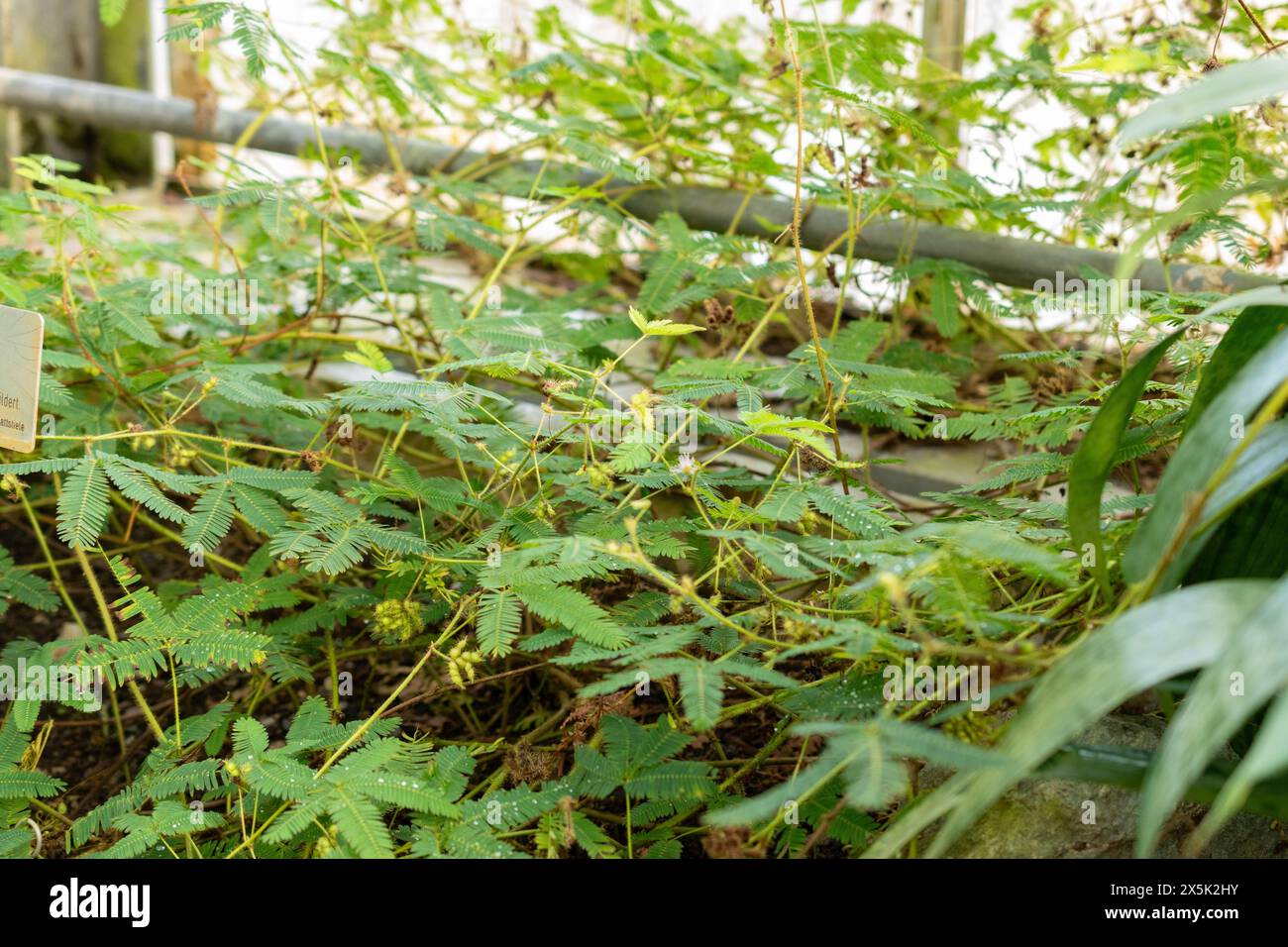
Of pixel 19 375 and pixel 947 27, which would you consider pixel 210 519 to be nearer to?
pixel 19 375

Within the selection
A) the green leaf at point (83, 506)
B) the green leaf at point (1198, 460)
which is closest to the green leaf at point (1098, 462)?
the green leaf at point (1198, 460)

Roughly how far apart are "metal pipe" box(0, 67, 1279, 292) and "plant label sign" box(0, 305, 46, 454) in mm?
1271

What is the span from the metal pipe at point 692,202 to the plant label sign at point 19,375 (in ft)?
4.17

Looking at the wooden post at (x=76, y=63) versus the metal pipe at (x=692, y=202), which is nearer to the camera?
the metal pipe at (x=692, y=202)

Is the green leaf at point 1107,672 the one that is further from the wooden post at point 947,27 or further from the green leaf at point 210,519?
the wooden post at point 947,27

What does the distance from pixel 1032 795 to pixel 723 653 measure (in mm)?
417

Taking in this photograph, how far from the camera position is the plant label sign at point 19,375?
1.60m

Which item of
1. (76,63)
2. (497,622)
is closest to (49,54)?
(76,63)

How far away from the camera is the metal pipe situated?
2215 millimetres

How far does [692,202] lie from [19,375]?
5.15 feet

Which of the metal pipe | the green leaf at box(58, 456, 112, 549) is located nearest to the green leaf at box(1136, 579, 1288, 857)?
the metal pipe

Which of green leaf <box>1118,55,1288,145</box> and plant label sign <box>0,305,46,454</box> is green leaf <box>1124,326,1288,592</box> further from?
plant label sign <box>0,305,46,454</box>

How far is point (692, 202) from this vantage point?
8.87 feet
